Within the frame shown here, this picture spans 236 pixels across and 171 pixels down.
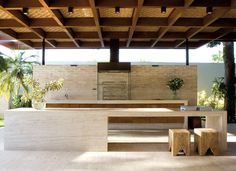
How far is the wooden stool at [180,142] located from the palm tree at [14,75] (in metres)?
9.34

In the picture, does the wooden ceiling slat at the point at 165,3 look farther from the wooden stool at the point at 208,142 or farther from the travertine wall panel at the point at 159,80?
the travertine wall panel at the point at 159,80

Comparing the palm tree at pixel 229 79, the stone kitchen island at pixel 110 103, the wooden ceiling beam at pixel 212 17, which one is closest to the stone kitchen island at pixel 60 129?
the wooden ceiling beam at pixel 212 17

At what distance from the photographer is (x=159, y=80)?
1049 cm

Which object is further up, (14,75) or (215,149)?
(14,75)

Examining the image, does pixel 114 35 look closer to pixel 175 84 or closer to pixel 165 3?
pixel 175 84

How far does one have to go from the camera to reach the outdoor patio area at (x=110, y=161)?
4977mm

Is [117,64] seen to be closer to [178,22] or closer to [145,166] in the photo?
[178,22]

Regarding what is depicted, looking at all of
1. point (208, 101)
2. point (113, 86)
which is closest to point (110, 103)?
point (113, 86)

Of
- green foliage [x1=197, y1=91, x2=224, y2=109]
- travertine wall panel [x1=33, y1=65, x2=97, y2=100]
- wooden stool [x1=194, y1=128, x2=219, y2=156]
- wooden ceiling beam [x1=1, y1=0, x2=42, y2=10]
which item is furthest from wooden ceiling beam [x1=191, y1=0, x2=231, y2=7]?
green foliage [x1=197, y1=91, x2=224, y2=109]

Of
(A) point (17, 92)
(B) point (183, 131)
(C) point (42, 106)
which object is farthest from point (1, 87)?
(B) point (183, 131)

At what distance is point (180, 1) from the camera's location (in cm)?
643

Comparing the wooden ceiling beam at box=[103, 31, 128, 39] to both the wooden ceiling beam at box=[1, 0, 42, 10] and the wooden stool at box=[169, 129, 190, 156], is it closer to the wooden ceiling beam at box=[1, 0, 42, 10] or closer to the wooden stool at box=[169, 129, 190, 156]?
the wooden ceiling beam at box=[1, 0, 42, 10]

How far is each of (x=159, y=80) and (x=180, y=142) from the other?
187 inches

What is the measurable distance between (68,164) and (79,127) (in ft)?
3.78
